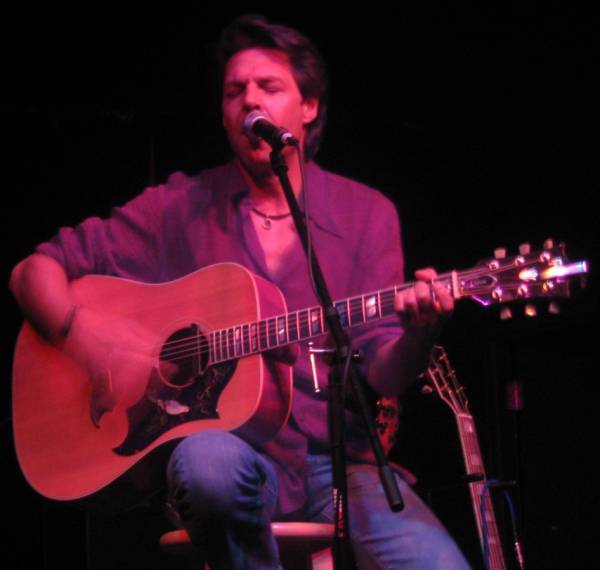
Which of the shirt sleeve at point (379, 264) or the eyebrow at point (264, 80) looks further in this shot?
the eyebrow at point (264, 80)

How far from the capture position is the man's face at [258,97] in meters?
2.60

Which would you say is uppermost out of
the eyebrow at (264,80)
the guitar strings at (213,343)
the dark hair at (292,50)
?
the dark hair at (292,50)

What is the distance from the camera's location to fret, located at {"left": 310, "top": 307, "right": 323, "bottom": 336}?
6.98ft

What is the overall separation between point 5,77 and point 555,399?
7.83 feet

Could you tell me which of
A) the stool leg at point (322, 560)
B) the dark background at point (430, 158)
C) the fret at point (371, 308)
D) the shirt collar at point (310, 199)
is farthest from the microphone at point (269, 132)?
the dark background at point (430, 158)

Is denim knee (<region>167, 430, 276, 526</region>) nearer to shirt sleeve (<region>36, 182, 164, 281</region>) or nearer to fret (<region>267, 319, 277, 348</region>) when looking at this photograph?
fret (<region>267, 319, 277, 348</region>)

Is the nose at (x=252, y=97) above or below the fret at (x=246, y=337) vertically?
above

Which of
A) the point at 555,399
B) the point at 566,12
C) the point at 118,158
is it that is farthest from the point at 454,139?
the point at 118,158

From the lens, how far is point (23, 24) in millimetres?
3037

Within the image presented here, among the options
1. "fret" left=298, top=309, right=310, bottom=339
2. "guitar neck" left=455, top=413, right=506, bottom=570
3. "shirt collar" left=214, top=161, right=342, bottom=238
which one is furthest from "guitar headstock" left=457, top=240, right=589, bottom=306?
"guitar neck" left=455, top=413, right=506, bottom=570

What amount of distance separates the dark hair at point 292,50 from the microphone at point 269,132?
786 millimetres

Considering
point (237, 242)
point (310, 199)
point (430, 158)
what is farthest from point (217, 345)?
point (430, 158)

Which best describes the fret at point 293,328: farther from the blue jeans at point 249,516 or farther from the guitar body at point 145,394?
the blue jeans at point 249,516

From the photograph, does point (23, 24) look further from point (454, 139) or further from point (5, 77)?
point (454, 139)
